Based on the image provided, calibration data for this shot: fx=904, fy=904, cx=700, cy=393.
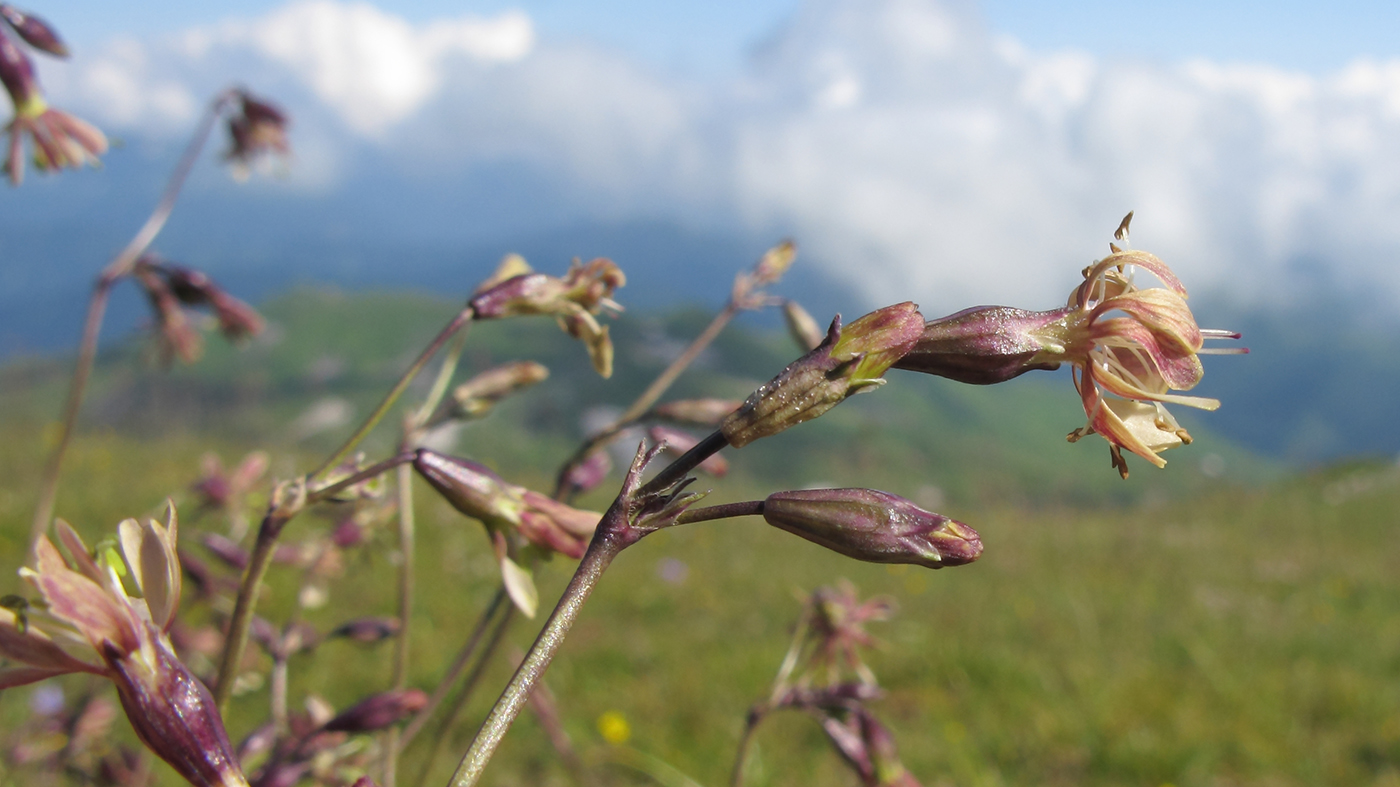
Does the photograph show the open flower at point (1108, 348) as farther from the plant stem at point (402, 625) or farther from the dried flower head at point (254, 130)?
the dried flower head at point (254, 130)

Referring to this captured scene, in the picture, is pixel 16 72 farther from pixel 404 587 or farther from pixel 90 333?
pixel 404 587

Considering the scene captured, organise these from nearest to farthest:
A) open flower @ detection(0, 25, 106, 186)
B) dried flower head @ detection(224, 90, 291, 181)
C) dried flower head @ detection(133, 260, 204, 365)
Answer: open flower @ detection(0, 25, 106, 186), dried flower head @ detection(133, 260, 204, 365), dried flower head @ detection(224, 90, 291, 181)

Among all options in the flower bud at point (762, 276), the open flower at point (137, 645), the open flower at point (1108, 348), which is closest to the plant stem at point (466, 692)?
the open flower at point (137, 645)

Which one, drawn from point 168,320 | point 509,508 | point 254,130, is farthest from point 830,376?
point 254,130

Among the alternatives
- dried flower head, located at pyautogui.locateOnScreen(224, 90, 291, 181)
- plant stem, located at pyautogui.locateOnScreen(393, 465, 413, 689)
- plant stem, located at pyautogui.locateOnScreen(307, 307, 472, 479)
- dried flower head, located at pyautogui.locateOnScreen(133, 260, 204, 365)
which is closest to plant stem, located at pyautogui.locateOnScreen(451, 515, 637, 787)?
plant stem, located at pyautogui.locateOnScreen(307, 307, 472, 479)

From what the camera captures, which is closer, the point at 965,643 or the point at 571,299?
the point at 571,299

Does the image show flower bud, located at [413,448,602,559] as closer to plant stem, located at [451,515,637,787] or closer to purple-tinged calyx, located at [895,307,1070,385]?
plant stem, located at [451,515,637,787]
